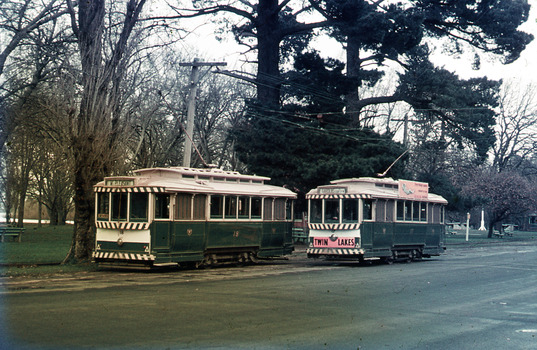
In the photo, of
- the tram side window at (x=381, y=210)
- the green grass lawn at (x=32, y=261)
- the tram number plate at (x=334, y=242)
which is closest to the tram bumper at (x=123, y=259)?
the green grass lawn at (x=32, y=261)

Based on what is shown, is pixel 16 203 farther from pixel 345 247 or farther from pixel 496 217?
pixel 496 217

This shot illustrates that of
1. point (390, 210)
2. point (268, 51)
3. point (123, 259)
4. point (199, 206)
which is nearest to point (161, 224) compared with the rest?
point (123, 259)

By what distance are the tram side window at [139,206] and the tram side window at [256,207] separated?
523 centimetres

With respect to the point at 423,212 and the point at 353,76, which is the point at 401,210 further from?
the point at 353,76

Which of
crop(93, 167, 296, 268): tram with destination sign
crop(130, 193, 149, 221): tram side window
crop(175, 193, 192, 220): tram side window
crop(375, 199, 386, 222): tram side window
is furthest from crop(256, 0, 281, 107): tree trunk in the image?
crop(130, 193, 149, 221): tram side window

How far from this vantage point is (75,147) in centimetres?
2200

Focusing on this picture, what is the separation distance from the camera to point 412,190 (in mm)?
29234

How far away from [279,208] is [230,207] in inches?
133

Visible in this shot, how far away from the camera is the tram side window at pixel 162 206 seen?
2056 cm

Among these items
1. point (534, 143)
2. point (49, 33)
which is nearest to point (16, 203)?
point (49, 33)

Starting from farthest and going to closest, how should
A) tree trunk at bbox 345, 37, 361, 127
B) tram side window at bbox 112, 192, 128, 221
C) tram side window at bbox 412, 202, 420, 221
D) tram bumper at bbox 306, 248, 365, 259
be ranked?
tree trunk at bbox 345, 37, 361, 127
tram side window at bbox 412, 202, 420, 221
tram bumper at bbox 306, 248, 365, 259
tram side window at bbox 112, 192, 128, 221

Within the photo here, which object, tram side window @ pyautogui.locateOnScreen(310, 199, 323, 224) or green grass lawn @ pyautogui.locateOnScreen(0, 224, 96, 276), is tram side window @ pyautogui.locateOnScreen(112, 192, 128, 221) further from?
tram side window @ pyautogui.locateOnScreen(310, 199, 323, 224)

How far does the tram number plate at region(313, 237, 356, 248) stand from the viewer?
25.3 meters

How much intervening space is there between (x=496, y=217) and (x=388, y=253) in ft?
149
